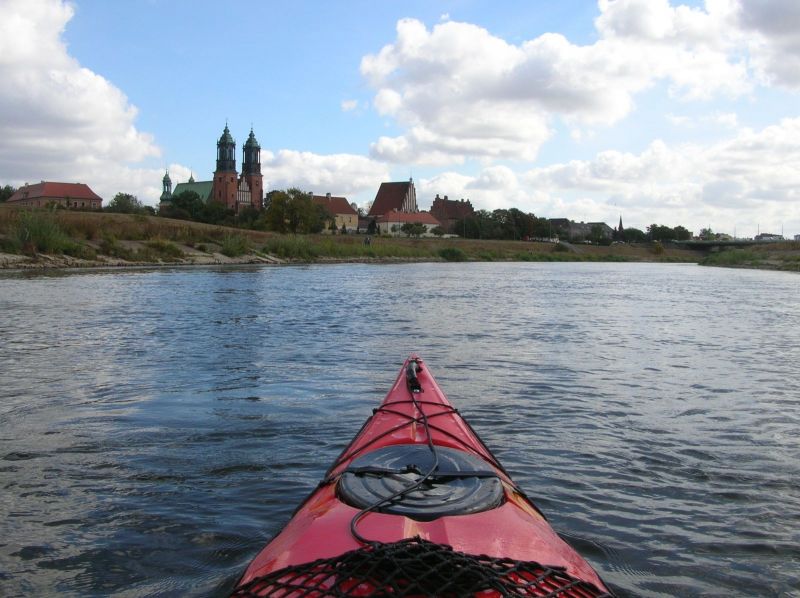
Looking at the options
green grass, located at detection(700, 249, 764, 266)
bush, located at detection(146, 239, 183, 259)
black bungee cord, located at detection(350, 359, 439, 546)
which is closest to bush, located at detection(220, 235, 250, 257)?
bush, located at detection(146, 239, 183, 259)

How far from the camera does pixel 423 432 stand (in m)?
4.29

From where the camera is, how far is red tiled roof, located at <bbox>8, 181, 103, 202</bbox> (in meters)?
128

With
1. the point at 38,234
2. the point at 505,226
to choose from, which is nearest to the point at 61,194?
the point at 505,226

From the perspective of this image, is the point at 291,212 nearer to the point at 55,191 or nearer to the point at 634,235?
the point at 55,191

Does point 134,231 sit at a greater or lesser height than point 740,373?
greater

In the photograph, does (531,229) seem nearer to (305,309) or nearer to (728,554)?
(305,309)

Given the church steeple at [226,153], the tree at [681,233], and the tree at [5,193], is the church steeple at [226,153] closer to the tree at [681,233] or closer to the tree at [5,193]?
the tree at [5,193]

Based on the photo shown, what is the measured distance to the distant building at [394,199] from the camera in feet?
481

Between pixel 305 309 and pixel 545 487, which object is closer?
pixel 545 487

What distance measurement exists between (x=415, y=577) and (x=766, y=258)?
73.2 meters

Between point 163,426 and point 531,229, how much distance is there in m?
116

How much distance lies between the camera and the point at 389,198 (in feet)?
489

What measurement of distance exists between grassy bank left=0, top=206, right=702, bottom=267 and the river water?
855 inches

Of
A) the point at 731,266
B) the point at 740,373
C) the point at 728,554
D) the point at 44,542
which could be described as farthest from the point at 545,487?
the point at 731,266
